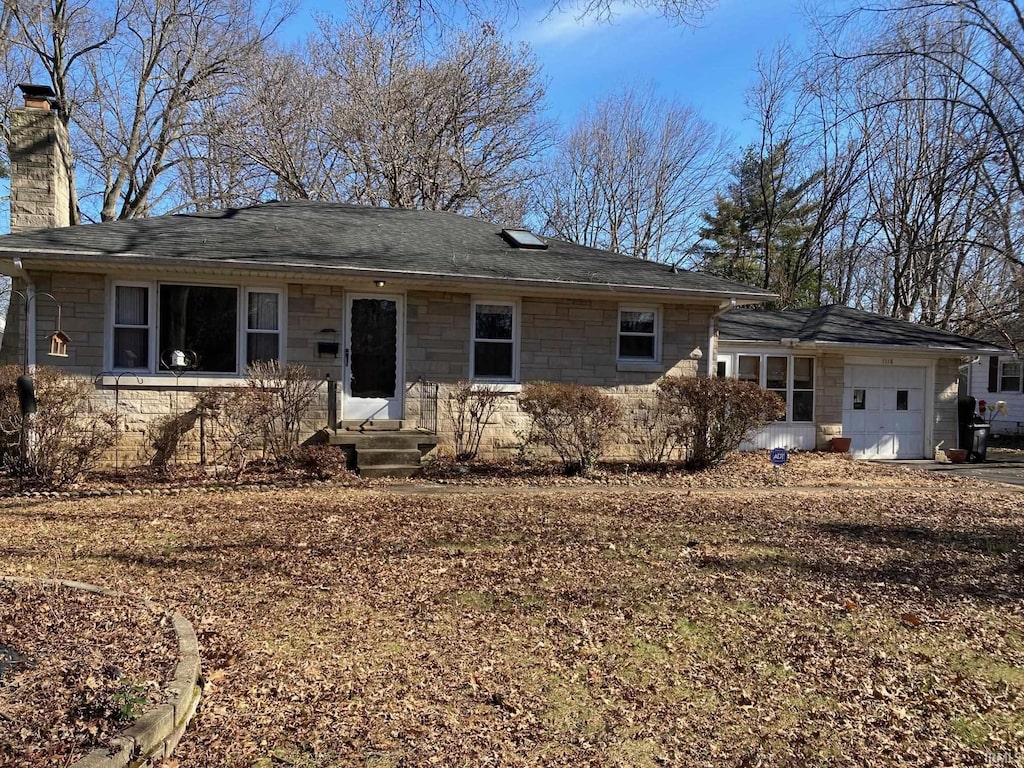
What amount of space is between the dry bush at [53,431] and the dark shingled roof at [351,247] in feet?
6.48

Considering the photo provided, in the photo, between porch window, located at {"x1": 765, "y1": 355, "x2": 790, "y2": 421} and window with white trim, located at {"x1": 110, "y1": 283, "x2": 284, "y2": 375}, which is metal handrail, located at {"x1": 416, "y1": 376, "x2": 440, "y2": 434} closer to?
window with white trim, located at {"x1": 110, "y1": 283, "x2": 284, "y2": 375}

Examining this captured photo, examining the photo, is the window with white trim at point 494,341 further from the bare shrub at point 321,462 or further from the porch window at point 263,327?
the porch window at point 263,327

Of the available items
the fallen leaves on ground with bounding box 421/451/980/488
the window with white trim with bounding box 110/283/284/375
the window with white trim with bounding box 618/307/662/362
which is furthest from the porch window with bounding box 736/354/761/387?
the window with white trim with bounding box 110/283/284/375

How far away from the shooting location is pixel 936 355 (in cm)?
1466

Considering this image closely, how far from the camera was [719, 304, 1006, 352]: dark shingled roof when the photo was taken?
14164 mm

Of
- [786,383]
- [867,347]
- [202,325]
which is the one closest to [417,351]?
[202,325]

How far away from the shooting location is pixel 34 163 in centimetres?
1050

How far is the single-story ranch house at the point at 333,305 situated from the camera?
31.0 feet

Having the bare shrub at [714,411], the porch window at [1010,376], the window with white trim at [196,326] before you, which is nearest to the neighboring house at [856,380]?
the bare shrub at [714,411]

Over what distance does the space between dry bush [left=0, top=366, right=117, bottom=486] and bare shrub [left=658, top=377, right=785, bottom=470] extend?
7.83 m

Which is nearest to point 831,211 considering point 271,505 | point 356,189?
point 356,189

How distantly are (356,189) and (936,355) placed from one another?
57.1 ft

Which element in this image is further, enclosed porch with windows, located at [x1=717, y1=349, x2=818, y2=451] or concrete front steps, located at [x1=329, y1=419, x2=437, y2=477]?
enclosed porch with windows, located at [x1=717, y1=349, x2=818, y2=451]

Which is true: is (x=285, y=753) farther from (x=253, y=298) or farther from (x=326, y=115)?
(x=326, y=115)
